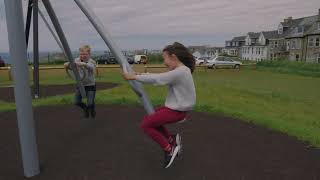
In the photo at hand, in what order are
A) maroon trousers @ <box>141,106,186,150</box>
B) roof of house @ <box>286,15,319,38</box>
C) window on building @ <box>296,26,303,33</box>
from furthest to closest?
window on building @ <box>296,26,303,33</box>, roof of house @ <box>286,15,319,38</box>, maroon trousers @ <box>141,106,186,150</box>

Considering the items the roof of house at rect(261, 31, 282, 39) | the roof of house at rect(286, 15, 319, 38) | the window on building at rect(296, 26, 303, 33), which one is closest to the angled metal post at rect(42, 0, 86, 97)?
the roof of house at rect(286, 15, 319, 38)

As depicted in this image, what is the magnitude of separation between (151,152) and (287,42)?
194 ft

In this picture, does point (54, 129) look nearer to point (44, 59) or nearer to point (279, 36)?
point (44, 59)

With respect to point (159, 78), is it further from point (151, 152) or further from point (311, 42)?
point (311, 42)

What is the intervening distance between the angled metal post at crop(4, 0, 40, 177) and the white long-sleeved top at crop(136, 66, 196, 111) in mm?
1298

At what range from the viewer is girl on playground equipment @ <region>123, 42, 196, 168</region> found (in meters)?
3.81

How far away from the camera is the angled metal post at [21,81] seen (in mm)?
3676

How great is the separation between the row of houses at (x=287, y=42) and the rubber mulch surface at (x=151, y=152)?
158ft

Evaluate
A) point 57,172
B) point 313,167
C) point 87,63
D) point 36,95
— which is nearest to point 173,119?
point 57,172

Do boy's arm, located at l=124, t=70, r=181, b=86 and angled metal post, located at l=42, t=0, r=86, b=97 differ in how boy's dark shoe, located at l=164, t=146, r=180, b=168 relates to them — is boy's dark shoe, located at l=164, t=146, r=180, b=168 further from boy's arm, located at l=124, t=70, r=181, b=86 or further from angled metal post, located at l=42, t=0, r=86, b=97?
angled metal post, located at l=42, t=0, r=86, b=97

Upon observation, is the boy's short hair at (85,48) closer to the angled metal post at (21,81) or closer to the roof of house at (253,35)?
the angled metal post at (21,81)

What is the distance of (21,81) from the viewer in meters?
3.77

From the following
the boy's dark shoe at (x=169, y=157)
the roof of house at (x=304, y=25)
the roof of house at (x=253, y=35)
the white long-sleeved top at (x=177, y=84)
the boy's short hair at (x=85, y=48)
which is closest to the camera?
the white long-sleeved top at (x=177, y=84)

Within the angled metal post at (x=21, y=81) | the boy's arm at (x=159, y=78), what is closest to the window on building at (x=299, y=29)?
the boy's arm at (x=159, y=78)
